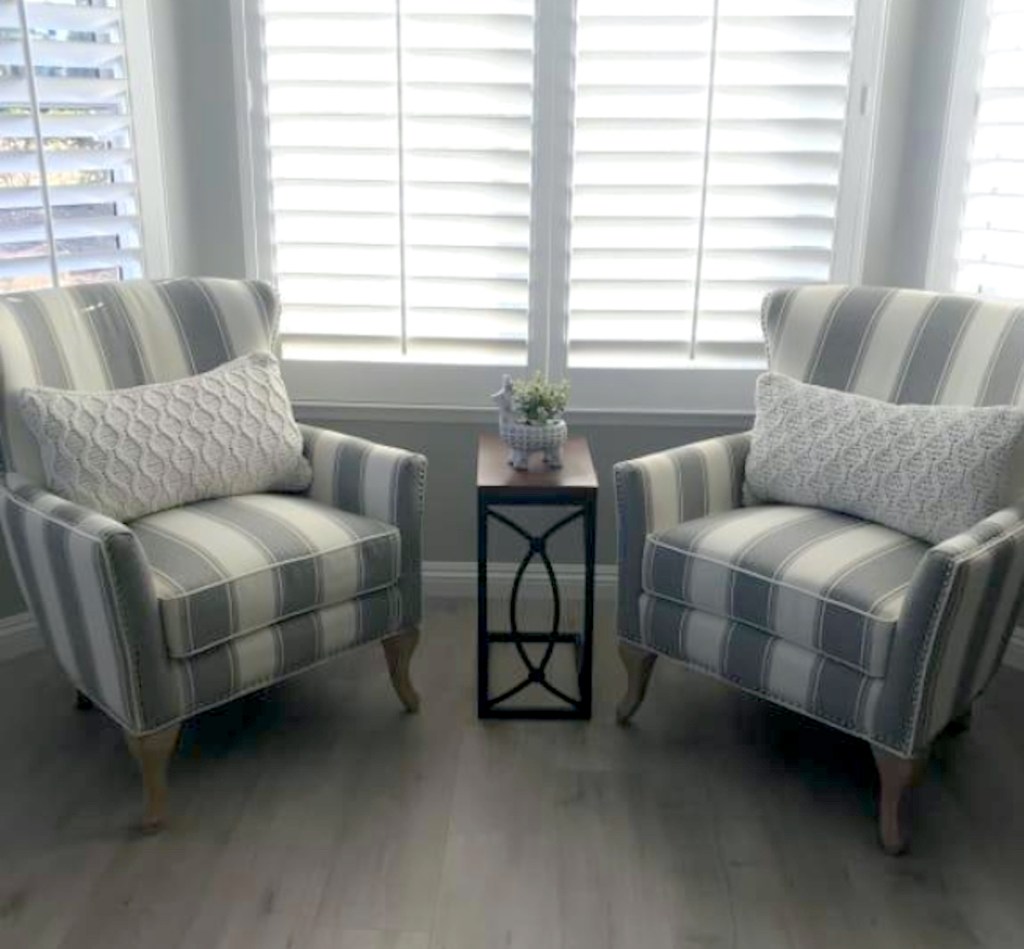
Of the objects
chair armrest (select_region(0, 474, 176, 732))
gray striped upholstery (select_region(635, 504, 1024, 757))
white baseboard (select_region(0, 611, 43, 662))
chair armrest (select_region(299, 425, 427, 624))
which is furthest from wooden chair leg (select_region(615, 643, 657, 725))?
white baseboard (select_region(0, 611, 43, 662))

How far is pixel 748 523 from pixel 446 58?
141 centimetres

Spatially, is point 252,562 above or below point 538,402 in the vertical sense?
below

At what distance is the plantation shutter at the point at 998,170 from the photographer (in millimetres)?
2629

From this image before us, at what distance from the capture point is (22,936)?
6.13 ft

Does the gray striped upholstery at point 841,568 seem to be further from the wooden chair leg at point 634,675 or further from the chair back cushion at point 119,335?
the chair back cushion at point 119,335

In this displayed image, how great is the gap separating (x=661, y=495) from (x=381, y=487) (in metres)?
0.62

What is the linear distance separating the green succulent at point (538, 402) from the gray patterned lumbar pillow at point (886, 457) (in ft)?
1.53

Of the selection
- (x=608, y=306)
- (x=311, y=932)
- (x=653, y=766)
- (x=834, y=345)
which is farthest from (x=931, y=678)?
(x=608, y=306)

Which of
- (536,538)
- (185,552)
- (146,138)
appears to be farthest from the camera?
(146,138)

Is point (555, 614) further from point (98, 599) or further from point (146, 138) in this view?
point (146, 138)

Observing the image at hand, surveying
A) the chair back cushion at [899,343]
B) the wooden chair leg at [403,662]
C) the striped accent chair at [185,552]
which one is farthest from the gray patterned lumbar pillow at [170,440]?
the chair back cushion at [899,343]

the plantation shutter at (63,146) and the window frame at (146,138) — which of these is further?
the window frame at (146,138)

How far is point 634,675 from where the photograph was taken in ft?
8.17

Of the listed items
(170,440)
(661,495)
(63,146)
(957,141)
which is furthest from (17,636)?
(957,141)
